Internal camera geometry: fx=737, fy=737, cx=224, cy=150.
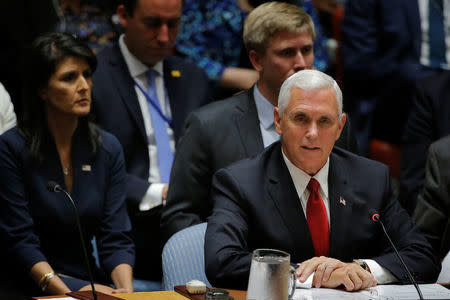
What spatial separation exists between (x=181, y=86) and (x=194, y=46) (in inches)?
20.4

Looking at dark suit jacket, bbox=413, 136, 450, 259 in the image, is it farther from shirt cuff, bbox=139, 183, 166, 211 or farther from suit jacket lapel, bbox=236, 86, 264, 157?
shirt cuff, bbox=139, 183, 166, 211

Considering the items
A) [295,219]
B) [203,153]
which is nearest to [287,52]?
[203,153]

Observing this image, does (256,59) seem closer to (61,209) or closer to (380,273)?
(61,209)

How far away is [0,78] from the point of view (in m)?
4.49

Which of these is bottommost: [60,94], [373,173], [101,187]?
[101,187]

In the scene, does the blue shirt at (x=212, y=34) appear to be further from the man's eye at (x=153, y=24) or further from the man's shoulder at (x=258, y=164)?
the man's shoulder at (x=258, y=164)

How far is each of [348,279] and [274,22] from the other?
5.17ft

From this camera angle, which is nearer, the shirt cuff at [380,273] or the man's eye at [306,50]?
the shirt cuff at [380,273]

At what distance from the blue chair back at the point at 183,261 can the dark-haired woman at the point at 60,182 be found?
49cm

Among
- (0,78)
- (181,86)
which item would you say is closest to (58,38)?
(181,86)

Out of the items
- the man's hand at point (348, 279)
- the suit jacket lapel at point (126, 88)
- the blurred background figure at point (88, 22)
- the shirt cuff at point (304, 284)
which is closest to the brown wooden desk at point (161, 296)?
the shirt cuff at point (304, 284)

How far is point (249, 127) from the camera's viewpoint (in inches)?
135

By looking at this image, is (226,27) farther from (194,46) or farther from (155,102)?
(155,102)

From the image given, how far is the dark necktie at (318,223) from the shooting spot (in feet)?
8.71
